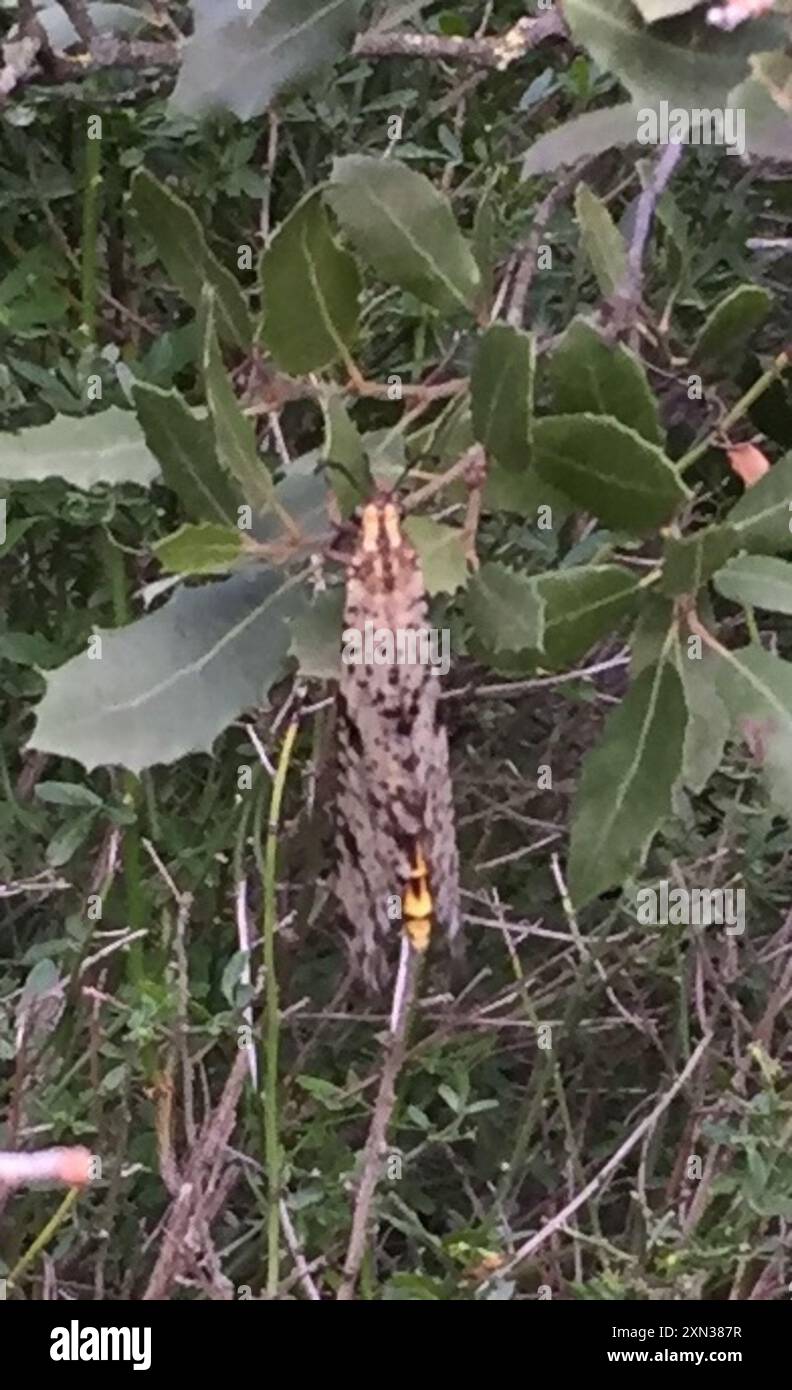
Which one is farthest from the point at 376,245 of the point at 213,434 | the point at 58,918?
the point at 58,918

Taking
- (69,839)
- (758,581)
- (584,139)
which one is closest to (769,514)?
(758,581)

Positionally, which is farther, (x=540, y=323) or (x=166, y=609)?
(x=540, y=323)

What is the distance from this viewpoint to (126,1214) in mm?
637

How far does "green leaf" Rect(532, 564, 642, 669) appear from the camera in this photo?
42cm

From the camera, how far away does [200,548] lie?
0.39m

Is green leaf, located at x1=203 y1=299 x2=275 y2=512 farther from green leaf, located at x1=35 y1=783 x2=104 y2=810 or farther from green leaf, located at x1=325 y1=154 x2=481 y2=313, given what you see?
green leaf, located at x1=35 y1=783 x2=104 y2=810

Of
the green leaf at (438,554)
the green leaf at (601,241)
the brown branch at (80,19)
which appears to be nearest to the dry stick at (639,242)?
the green leaf at (601,241)

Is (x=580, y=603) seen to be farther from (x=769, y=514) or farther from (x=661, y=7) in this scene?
(x=661, y=7)

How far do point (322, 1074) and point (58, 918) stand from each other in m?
0.15

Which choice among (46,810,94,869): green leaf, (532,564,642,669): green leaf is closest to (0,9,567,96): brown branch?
(532,564,642,669): green leaf
